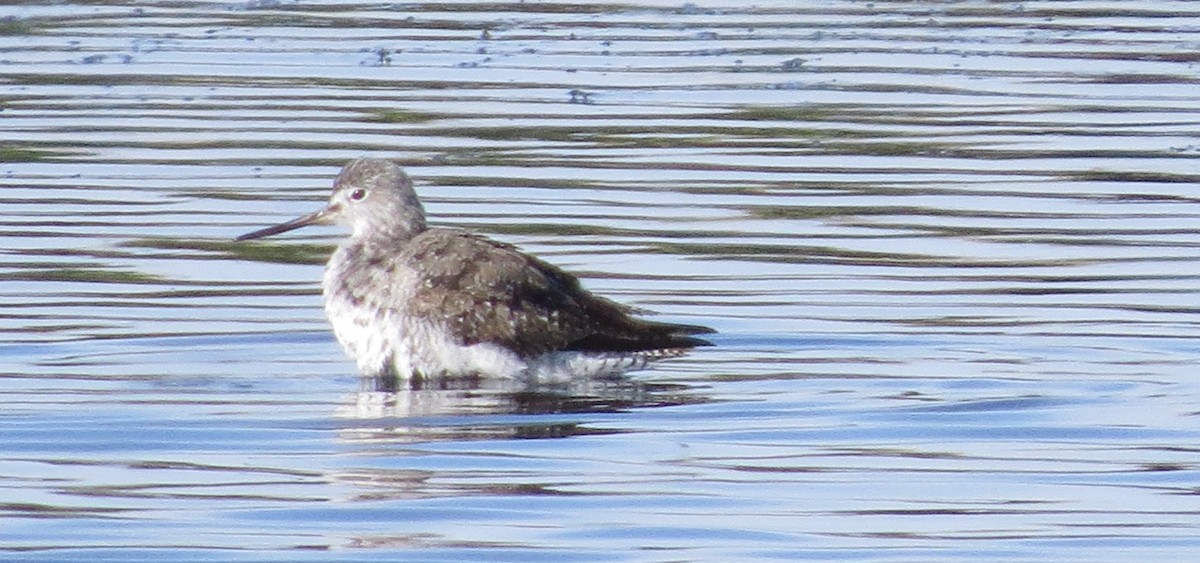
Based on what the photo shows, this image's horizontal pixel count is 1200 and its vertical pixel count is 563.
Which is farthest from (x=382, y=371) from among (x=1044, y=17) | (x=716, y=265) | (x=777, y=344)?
(x=1044, y=17)

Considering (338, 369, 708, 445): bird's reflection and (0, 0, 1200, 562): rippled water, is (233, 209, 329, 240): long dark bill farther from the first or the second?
(338, 369, 708, 445): bird's reflection

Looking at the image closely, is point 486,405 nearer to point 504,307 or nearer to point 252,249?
point 504,307

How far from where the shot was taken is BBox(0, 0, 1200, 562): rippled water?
8047 mm

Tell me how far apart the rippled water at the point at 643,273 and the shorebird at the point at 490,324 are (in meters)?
0.12

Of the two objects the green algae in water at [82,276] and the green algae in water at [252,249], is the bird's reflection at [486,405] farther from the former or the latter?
the green algae in water at [252,249]

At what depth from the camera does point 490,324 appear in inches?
406

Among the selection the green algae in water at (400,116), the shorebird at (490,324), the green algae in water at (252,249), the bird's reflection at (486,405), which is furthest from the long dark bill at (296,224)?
the green algae in water at (400,116)

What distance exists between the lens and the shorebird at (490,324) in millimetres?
10320

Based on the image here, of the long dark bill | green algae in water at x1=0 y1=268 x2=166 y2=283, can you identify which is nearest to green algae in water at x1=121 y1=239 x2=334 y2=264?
green algae in water at x1=0 y1=268 x2=166 y2=283

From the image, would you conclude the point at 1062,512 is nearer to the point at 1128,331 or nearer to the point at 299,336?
the point at 1128,331

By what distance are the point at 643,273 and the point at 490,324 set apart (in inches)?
69.9

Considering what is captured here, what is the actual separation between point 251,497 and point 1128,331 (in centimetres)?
382

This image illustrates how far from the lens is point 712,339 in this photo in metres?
10.7

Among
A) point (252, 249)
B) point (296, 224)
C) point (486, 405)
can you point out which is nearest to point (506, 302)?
point (486, 405)
